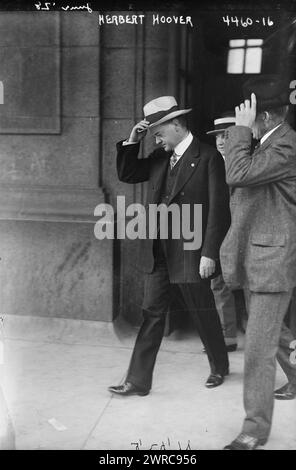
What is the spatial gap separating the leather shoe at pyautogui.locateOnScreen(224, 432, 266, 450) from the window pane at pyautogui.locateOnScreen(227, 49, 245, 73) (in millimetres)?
2783

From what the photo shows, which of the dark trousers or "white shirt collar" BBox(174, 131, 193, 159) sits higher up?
"white shirt collar" BBox(174, 131, 193, 159)

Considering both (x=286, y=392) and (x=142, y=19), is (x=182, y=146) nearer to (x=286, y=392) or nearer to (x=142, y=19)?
(x=142, y=19)

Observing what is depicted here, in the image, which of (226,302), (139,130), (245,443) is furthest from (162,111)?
(245,443)

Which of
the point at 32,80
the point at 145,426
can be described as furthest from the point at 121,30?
the point at 145,426

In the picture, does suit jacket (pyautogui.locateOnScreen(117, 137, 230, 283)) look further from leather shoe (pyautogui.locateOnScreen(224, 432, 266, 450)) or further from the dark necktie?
leather shoe (pyautogui.locateOnScreen(224, 432, 266, 450))

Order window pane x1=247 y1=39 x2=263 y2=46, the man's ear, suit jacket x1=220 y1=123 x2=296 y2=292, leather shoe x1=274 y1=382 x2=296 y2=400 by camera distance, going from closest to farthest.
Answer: suit jacket x1=220 y1=123 x2=296 y2=292
leather shoe x1=274 y1=382 x2=296 y2=400
the man's ear
window pane x1=247 y1=39 x2=263 y2=46

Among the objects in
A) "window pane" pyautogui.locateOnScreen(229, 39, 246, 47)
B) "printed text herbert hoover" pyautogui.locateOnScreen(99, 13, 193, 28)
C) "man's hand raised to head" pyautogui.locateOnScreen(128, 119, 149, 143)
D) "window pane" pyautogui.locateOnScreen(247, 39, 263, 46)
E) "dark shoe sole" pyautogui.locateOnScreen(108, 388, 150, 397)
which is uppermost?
"printed text herbert hoover" pyautogui.locateOnScreen(99, 13, 193, 28)

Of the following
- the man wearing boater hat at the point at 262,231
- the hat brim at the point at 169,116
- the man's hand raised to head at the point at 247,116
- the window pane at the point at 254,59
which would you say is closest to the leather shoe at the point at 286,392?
the man wearing boater hat at the point at 262,231

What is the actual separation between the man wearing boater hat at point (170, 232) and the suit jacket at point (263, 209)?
2.18ft

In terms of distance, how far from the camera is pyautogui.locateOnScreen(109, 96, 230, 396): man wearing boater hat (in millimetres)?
4355

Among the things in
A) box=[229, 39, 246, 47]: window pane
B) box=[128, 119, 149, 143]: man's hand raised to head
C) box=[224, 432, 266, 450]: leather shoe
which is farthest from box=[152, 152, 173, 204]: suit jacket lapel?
box=[224, 432, 266, 450]: leather shoe

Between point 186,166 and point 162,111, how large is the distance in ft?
1.33

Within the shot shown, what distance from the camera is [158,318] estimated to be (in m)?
4.39

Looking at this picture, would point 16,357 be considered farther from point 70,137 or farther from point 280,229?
point 280,229
